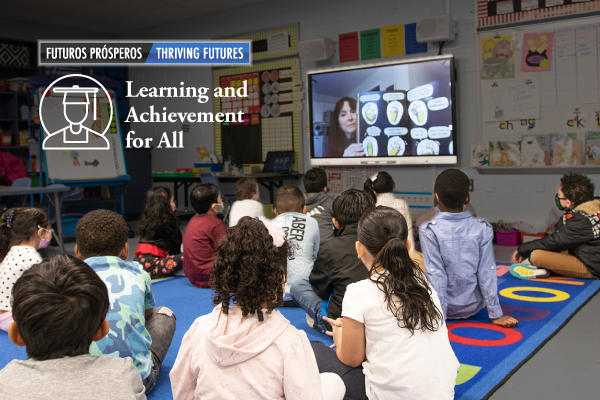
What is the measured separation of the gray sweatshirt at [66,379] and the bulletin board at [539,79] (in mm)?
4697

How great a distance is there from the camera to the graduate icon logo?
19.3 ft

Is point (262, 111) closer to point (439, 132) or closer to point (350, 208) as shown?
point (439, 132)

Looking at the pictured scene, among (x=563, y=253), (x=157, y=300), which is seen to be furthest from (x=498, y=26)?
(x=157, y=300)

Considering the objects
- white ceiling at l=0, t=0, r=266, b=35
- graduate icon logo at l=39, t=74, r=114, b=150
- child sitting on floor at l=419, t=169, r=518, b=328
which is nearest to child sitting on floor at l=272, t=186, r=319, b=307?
child sitting on floor at l=419, t=169, r=518, b=328

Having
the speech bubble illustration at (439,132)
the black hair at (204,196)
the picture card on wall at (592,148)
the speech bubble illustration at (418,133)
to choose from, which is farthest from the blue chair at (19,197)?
the picture card on wall at (592,148)

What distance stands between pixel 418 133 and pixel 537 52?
132 cm

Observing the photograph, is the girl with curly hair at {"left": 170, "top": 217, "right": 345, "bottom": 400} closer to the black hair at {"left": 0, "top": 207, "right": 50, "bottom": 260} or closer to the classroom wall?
the black hair at {"left": 0, "top": 207, "right": 50, "bottom": 260}

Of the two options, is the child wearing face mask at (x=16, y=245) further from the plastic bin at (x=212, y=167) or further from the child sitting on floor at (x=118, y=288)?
the plastic bin at (x=212, y=167)

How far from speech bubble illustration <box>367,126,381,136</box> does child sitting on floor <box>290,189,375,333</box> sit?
3.38m

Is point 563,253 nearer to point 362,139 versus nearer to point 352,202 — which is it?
point 352,202

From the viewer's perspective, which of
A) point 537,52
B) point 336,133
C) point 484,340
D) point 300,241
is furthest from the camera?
point 336,133

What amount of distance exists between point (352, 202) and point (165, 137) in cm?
608

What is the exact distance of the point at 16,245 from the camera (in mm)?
2600

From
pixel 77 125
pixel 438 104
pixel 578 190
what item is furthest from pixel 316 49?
pixel 578 190
